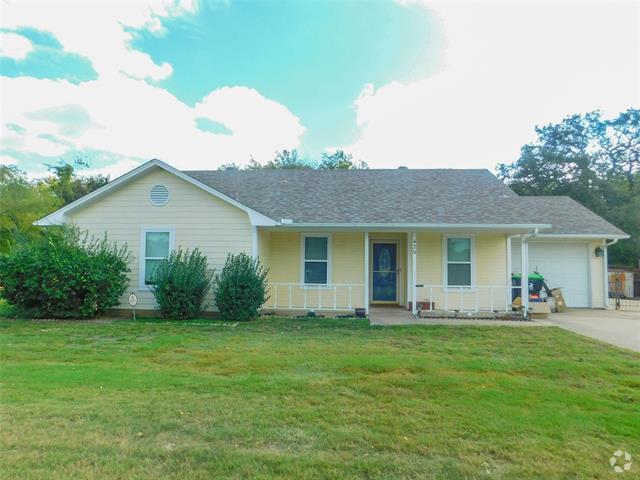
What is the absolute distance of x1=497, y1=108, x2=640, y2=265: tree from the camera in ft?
96.6

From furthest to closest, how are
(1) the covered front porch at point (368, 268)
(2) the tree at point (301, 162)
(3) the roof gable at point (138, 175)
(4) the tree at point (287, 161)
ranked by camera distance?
(4) the tree at point (287, 161) < (2) the tree at point (301, 162) < (1) the covered front porch at point (368, 268) < (3) the roof gable at point (138, 175)

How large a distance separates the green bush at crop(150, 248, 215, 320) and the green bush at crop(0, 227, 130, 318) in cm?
114

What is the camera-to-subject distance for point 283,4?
10.0 meters

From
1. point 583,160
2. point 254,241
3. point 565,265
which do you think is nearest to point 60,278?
point 254,241

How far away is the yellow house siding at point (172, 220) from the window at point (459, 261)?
6081 mm

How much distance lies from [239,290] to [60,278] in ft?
14.2

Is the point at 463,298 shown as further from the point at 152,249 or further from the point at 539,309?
the point at 152,249

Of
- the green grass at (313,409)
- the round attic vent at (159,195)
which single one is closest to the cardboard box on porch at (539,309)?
the green grass at (313,409)

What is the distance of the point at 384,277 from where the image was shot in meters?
→ 11.8

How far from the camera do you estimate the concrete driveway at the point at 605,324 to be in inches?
292

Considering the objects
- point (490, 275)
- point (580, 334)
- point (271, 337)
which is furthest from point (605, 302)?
point (271, 337)

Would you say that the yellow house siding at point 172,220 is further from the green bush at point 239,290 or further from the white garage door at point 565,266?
the white garage door at point 565,266

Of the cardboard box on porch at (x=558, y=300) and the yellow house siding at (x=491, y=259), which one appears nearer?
the yellow house siding at (x=491, y=259)

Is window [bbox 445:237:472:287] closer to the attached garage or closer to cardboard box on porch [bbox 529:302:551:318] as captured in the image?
cardboard box on porch [bbox 529:302:551:318]
